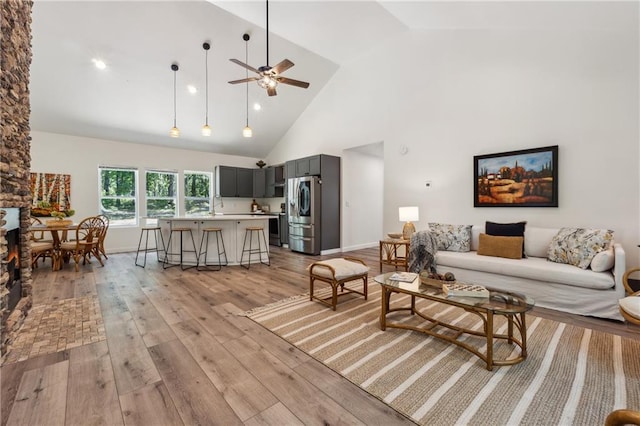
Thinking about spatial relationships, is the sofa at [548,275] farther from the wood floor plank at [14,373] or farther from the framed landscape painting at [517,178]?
the wood floor plank at [14,373]

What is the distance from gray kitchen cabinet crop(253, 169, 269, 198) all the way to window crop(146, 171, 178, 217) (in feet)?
6.99

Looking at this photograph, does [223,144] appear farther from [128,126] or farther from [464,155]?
[464,155]

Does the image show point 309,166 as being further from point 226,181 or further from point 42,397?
point 42,397

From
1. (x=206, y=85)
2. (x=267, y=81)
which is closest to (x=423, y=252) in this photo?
(x=267, y=81)

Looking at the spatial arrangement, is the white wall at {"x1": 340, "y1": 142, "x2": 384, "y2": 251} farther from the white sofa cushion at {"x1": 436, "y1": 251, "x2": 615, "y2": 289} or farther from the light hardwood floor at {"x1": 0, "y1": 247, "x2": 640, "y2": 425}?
the light hardwood floor at {"x1": 0, "y1": 247, "x2": 640, "y2": 425}

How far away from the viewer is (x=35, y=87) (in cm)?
471

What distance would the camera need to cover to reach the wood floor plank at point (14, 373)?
1491 mm

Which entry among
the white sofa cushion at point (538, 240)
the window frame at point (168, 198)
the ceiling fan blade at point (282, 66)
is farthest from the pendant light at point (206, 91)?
the white sofa cushion at point (538, 240)

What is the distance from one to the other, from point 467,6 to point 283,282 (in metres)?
4.67

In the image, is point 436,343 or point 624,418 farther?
point 436,343

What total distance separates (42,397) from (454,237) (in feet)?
14.7

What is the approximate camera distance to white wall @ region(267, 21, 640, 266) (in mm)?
3215

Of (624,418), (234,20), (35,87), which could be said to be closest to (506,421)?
(624,418)

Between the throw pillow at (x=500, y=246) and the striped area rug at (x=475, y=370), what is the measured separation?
97 centimetres
